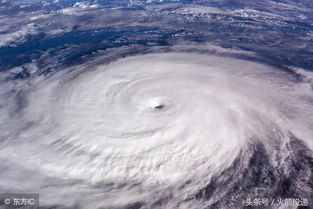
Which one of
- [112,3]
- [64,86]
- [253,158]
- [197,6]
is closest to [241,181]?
[253,158]

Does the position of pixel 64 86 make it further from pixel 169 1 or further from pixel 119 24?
pixel 169 1

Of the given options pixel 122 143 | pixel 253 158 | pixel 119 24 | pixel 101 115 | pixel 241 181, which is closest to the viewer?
pixel 241 181

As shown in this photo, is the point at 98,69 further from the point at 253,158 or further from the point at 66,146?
the point at 253,158

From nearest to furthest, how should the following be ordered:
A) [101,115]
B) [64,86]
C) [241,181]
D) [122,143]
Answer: [241,181], [122,143], [101,115], [64,86]

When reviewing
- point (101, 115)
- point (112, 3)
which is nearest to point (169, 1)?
point (112, 3)

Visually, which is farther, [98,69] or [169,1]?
[169,1]

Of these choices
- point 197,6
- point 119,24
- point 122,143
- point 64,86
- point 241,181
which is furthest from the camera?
point 197,6
